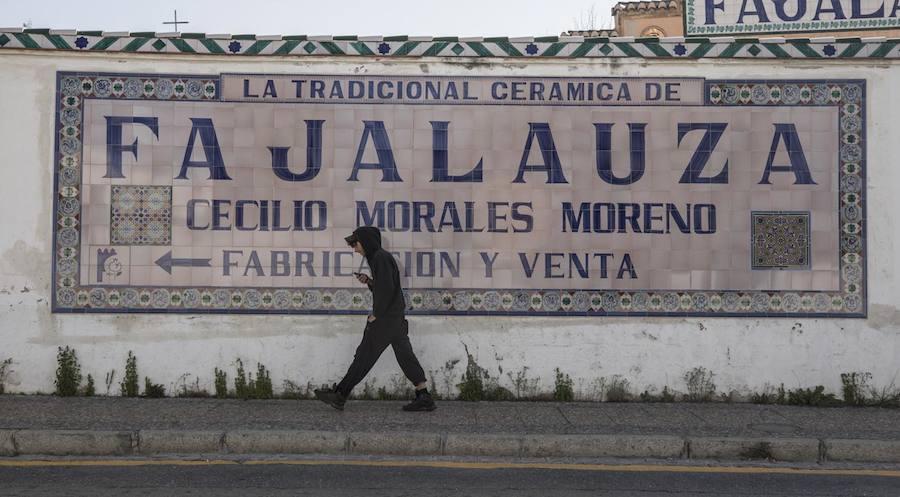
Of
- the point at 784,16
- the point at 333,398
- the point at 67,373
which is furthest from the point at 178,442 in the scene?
the point at 784,16

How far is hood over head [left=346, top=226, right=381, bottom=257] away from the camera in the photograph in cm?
814

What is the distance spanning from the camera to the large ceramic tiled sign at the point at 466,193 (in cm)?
886

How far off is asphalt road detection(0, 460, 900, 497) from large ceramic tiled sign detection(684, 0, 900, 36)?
536 cm

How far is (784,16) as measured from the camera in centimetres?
1008

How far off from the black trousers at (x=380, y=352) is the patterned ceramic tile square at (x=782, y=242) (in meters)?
3.45

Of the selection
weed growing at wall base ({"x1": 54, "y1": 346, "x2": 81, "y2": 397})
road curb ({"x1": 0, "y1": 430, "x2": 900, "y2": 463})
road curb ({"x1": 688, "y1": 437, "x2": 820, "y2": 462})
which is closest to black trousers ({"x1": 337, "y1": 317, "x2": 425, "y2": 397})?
road curb ({"x1": 0, "y1": 430, "x2": 900, "y2": 463})

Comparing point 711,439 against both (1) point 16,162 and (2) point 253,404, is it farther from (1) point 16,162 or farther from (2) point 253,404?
(1) point 16,162

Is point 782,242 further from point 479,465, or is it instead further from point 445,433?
point 479,465

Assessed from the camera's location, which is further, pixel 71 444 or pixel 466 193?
pixel 466 193

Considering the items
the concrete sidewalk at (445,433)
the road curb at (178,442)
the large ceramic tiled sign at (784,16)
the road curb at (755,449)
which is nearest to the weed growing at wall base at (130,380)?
the concrete sidewalk at (445,433)

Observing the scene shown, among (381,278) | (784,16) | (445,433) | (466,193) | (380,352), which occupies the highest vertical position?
(784,16)

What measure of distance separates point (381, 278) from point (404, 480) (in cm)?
230

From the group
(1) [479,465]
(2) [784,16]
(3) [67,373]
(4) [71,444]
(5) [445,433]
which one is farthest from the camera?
(2) [784,16]

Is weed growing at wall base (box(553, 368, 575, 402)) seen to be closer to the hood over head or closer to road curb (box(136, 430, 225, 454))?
the hood over head
